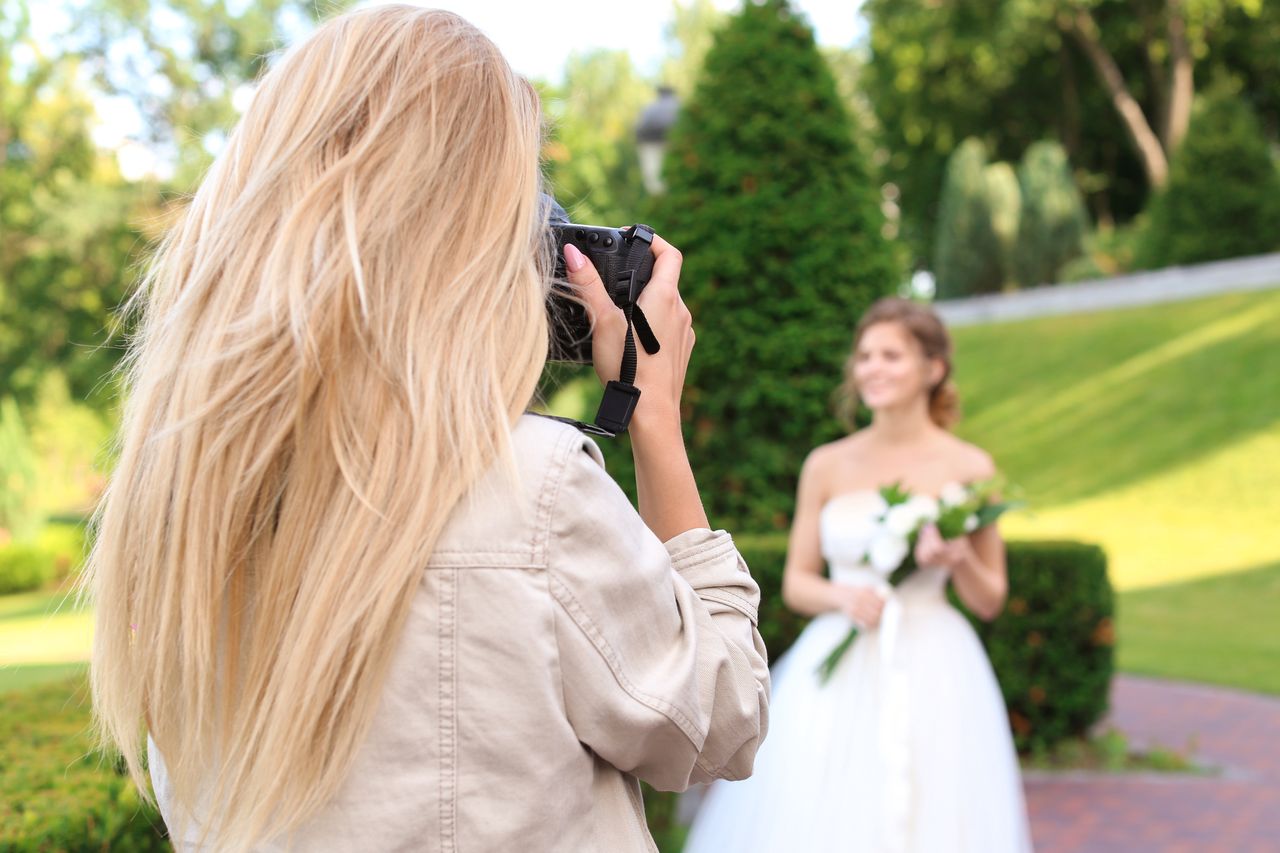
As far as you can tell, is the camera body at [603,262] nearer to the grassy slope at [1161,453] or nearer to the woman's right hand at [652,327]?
the woman's right hand at [652,327]

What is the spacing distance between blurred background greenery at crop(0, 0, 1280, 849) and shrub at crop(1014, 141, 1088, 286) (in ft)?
0.26

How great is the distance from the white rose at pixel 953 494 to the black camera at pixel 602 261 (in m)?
2.87

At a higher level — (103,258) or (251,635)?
(103,258)

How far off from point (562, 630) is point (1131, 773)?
7005mm

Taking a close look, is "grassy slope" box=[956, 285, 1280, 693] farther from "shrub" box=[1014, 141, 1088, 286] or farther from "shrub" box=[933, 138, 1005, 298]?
"shrub" box=[933, 138, 1005, 298]

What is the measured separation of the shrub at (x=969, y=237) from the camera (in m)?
29.8

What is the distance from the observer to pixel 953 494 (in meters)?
4.29

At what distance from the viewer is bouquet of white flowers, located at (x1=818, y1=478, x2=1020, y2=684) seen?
4078mm

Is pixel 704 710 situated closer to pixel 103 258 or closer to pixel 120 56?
pixel 103 258

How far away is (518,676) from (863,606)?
2895 millimetres

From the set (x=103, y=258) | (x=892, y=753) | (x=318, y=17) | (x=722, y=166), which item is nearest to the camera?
(x=318, y=17)

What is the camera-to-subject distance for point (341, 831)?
1.31 m

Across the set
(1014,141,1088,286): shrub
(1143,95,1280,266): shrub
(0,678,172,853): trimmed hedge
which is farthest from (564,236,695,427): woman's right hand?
(1014,141,1088,286): shrub

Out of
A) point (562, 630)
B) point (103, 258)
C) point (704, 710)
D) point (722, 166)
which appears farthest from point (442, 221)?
point (103, 258)
